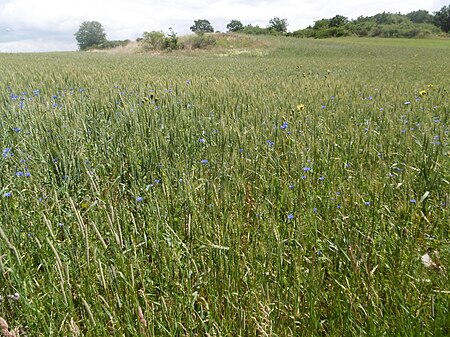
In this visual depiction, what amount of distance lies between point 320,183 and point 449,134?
1978mm

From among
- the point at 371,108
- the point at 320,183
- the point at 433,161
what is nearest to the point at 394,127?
the point at 371,108

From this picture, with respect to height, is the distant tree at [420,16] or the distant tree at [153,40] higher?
the distant tree at [420,16]

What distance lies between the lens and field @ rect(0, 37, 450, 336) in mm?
1229

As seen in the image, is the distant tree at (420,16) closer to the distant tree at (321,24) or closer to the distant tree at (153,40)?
the distant tree at (321,24)

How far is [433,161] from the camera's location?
2322mm

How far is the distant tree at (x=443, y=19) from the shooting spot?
83812 mm

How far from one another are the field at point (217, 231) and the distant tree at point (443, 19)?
337 feet

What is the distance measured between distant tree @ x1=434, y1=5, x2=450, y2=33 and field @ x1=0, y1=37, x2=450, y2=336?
103 meters

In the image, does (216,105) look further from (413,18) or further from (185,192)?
(413,18)

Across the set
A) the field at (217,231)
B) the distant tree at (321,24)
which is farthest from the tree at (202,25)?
the field at (217,231)

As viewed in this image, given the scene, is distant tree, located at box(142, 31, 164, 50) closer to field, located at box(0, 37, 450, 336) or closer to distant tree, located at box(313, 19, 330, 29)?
field, located at box(0, 37, 450, 336)

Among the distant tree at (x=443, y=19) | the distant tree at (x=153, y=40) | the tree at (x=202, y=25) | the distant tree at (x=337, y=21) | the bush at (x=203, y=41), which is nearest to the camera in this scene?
the bush at (x=203, y=41)

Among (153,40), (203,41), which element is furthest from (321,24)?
Result: (153,40)

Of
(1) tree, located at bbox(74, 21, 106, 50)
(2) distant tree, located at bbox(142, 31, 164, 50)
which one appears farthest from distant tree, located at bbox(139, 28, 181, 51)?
(1) tree, located at bbox(74, 21, 106, 50)
